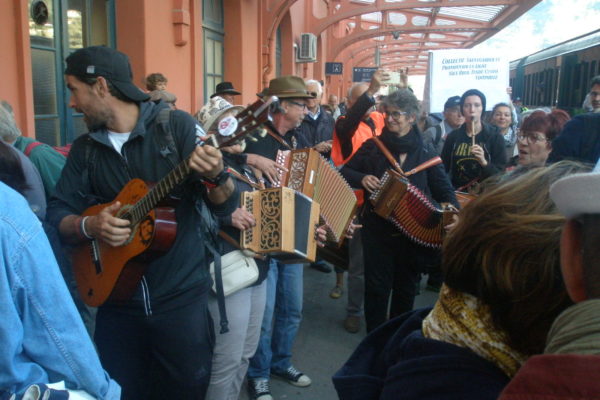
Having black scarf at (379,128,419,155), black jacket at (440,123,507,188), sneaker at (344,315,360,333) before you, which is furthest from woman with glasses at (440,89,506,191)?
sneaker at (344,315,360,333)

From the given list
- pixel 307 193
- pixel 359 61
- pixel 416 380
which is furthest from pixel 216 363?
pixel 359 61

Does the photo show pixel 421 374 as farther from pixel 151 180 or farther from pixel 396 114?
pixel 396 114

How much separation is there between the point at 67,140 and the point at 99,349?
3.59 meters

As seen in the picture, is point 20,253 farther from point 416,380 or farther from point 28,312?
point 416,380

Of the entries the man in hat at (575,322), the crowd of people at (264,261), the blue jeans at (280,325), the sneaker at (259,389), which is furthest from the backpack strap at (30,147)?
the man in hat at (575,322)

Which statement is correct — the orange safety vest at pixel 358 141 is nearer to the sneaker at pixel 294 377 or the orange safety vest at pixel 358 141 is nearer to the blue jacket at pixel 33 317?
the sneaker at pixel 294 377

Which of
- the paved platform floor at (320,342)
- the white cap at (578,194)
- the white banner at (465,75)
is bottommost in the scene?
the paved platform floor at (320,342)

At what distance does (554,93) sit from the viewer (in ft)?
45.5

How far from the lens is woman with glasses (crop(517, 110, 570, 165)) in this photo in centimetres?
363

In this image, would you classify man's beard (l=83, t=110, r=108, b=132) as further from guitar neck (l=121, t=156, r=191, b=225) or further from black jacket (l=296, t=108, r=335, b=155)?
black jacket (l=296, t=108, r=335, b=155)

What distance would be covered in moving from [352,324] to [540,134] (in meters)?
2.15

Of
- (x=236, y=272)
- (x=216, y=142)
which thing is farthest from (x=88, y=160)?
(x=236, y=272)

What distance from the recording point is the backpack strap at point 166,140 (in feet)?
7.29

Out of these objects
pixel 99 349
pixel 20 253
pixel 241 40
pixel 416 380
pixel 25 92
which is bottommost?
pixel 99 349
